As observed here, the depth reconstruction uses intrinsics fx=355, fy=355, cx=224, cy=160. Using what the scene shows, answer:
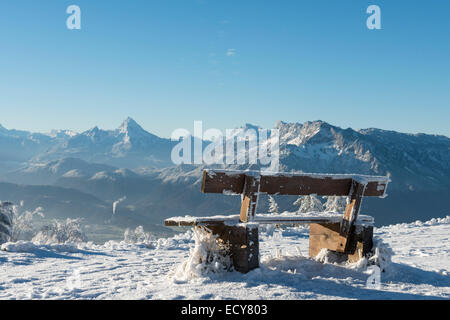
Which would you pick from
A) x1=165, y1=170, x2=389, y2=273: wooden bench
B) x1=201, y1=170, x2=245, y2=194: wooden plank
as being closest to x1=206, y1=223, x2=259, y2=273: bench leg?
x1=165, y1=170, x2=389, y2=273: wooden bench

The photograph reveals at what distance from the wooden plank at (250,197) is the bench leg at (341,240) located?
1937mm

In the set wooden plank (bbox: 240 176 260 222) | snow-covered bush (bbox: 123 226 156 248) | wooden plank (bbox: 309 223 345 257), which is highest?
wooden plank (bbox: 240 176 260 222)

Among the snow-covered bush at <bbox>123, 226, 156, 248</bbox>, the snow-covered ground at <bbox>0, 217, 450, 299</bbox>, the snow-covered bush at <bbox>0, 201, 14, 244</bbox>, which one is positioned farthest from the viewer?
the snow-covered bush at <bbox>0, 201, 14, 244</bbox>

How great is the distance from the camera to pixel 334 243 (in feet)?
21.2

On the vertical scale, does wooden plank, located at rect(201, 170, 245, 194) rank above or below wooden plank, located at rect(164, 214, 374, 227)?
above

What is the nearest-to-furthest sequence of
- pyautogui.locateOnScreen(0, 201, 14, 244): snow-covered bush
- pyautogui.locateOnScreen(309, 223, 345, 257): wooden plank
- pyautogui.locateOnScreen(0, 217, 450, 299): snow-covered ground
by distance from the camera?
1. pyautogui.locateOnScreen(0, 217, 450, 299): snow-covered ground
2. pyautogui.locateOnScreen(309, 223, 345, 257): wooden plank
3. pyautogui.locateOnScreen(0, 201, 14, 244): snow-covered bush

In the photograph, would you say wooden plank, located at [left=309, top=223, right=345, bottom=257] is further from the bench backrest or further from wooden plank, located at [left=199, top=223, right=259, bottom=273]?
wooden plank, located at [left=199, top=223, right=259, bottom=273]

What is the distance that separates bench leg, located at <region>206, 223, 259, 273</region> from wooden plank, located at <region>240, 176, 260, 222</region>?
20cm

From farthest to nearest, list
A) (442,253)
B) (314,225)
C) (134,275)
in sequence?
1. (442,253)
2. (314,225)
3. (134,275)

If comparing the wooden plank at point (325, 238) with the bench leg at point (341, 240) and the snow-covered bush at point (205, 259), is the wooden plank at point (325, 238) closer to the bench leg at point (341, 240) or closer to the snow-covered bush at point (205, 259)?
the bench leg at point (341, 240)

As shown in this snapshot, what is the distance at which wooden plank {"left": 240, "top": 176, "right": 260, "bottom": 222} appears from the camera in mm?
5316

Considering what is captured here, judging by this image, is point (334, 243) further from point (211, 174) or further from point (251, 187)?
point (211, 174)
